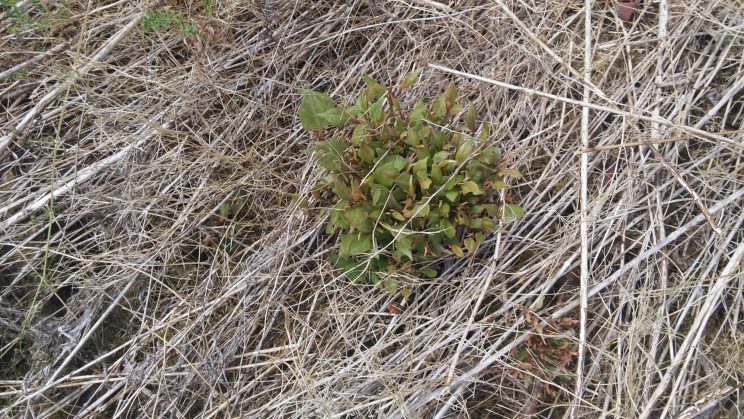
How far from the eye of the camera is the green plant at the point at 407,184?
1819mm

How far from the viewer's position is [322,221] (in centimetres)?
212

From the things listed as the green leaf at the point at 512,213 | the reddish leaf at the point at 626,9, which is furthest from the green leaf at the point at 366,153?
the reddish leaf at the point at 626,9

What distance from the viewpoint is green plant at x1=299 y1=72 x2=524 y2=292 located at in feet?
5.97

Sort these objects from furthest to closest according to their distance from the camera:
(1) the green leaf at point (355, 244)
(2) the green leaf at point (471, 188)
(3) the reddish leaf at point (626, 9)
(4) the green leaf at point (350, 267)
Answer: (3) the reddish leaf at point (626, 9)
(4) the green leaf at point (350, 267)
(1) the green leaf at point (355, 244)
(2) the green leaf at point (471, 188)

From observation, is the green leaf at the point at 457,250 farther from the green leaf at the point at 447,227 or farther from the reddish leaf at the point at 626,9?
the reddish leaf at the point at 626,9

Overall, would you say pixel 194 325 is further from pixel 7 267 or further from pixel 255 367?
pixel 7 267

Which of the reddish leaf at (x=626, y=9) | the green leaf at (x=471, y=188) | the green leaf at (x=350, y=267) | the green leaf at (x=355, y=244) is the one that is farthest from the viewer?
the reddish leaf at (x=626, y=9)

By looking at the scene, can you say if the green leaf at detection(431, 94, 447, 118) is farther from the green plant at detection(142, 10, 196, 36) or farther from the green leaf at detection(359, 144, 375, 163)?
the green plant at detection(142, 10, 196, 36)

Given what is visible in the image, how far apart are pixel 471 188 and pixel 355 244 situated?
383 mm

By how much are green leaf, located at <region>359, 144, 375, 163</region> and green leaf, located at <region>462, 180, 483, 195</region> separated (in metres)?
0.29

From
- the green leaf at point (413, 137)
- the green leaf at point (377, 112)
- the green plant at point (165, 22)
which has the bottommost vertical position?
the green leaf at point (413, 137)

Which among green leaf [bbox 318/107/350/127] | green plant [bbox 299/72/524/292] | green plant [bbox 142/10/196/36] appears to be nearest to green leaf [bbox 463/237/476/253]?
green plant [bbox 299/72/524/292]

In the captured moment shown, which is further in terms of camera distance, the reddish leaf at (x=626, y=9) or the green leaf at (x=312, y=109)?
the reddish leaf at (x=626, y=9)

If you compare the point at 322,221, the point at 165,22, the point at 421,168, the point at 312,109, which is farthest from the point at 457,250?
the point at 165,22
